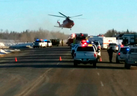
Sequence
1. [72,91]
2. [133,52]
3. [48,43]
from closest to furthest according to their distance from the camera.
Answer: [72,91] < [133,52] < [48,43]

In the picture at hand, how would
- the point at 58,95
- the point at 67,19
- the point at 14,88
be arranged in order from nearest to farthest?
the point at 58,95, the point at 14,88, the point at 67,19

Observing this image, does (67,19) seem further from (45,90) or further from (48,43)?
(45,90)

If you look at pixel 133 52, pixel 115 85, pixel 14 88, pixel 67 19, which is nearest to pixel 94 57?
pixel 133 52

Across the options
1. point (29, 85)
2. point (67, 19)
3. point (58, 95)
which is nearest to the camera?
point (58, 95)

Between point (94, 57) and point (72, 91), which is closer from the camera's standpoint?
point (72, 91)

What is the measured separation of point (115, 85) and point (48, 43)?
7876 cm

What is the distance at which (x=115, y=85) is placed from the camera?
16781mm

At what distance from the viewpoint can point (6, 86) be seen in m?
16.4

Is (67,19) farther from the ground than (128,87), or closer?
farther from the ground

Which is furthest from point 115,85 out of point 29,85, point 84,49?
point 84,49

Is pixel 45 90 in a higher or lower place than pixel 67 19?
lower

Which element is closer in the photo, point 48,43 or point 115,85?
point 115,85

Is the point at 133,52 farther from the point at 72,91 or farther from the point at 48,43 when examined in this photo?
the point at 48,43

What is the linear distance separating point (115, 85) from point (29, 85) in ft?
14.2
